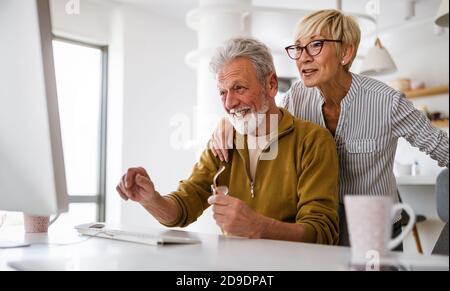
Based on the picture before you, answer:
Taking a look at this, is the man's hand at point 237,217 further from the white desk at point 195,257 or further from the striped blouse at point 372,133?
the striped blouse at point 372,133

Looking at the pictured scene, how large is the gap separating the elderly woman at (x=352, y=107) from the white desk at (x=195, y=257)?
0.53m

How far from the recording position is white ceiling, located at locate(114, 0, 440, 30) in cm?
427

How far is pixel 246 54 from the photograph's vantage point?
1.35 metres

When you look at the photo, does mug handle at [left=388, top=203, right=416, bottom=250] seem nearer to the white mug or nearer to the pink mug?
the white mug

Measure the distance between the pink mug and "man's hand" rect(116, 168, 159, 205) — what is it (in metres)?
0.19

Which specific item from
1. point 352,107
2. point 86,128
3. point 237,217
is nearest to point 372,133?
point 352,107

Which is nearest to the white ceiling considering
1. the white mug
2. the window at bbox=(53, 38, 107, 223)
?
the window at bbox=(53, 38, 107, 223)

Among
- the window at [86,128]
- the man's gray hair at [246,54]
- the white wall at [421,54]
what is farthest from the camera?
the white wall at [421,54]

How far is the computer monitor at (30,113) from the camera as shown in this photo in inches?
29.5

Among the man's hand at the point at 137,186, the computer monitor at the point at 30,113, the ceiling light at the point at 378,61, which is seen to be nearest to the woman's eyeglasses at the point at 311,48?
the man's hand at the point at 137,186

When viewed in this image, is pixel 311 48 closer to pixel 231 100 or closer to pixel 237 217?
pixel 231 100
